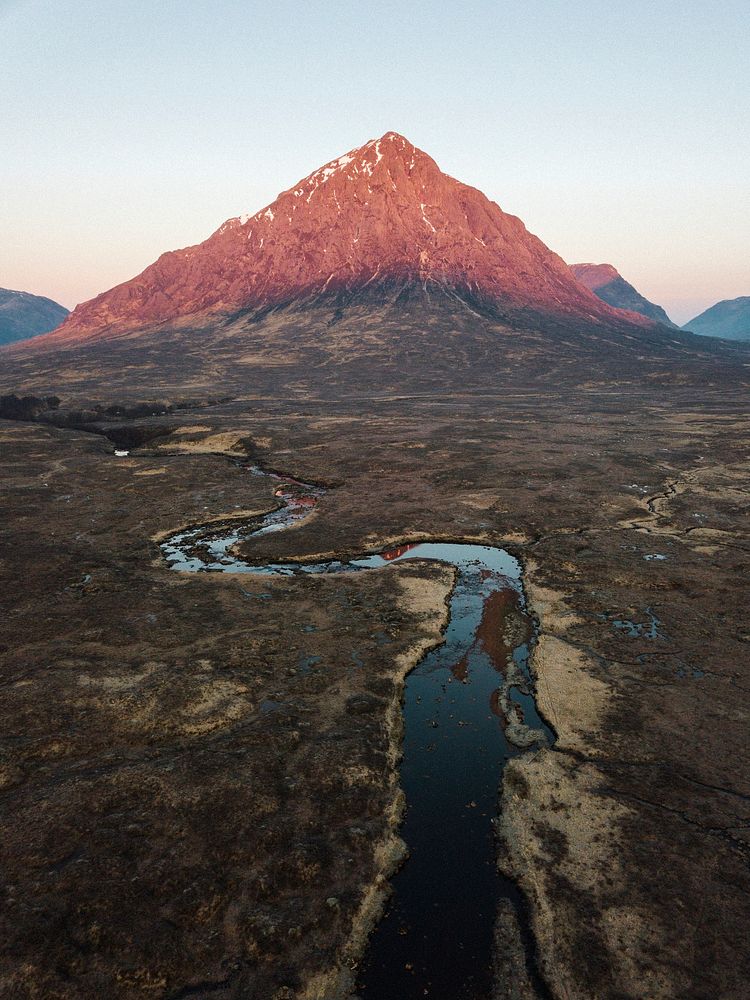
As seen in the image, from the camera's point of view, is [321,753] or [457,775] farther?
[321,753]

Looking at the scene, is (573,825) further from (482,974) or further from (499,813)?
(482,974)

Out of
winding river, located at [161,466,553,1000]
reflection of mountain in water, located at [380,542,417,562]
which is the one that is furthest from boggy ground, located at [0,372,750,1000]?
reflection of mountain in water, located at [380,542,417,562]

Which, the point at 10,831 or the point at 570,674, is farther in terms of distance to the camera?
the point at 570,674

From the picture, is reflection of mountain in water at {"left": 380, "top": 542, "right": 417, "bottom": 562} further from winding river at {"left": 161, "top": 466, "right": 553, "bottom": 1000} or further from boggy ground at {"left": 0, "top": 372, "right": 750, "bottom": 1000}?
boggy ground at {"left": 0, "top": 372, "right": 750, "bottom": 1000}

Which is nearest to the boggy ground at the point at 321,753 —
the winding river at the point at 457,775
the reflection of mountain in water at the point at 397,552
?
the winding river at the point at 457,775

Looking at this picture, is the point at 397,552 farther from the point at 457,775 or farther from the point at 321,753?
the point at 457,775

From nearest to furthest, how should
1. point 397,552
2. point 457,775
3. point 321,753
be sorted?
point 457,775 → point 321,753 → point 397,552

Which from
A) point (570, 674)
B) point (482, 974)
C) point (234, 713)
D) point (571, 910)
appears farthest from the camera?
point (570, 674)

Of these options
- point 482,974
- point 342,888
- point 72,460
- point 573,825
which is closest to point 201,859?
point 342,888

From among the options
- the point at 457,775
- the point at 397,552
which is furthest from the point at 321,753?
the point at 397,552
